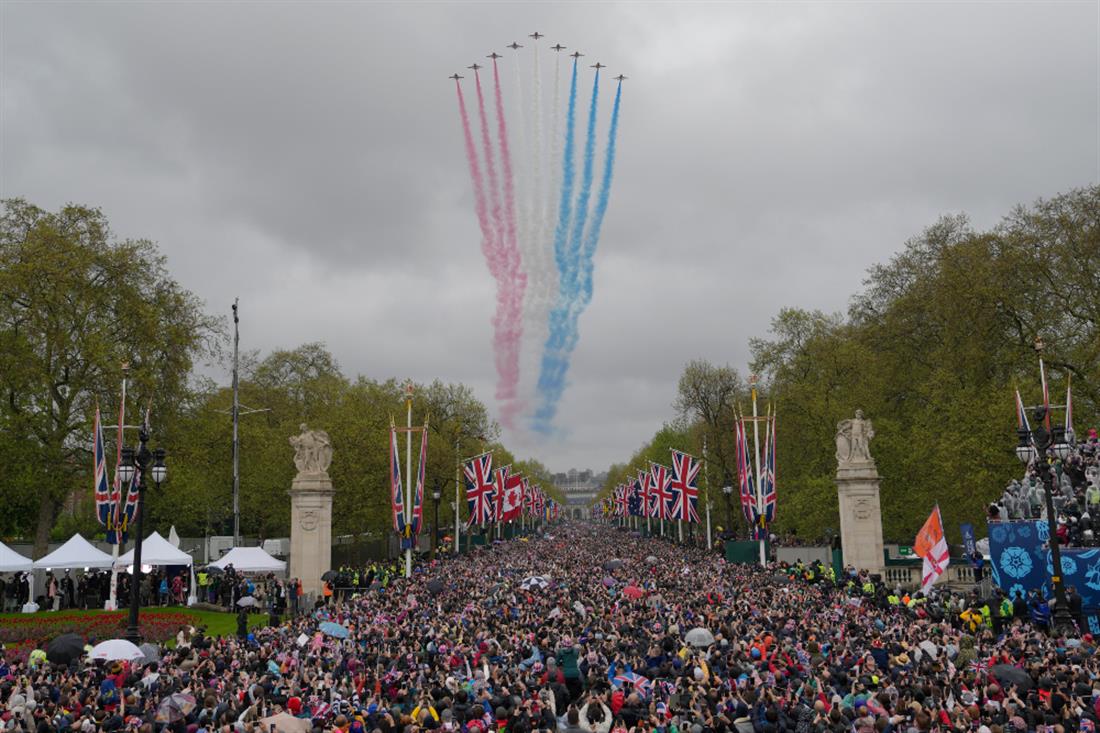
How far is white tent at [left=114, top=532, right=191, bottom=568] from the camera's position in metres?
34.2

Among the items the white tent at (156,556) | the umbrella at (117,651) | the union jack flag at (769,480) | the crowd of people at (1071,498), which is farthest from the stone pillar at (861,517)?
the umbrella at (117,651)

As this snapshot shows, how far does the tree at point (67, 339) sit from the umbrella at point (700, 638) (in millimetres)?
29050

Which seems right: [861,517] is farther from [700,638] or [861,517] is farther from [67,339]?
[67,339]

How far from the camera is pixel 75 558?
110 ft

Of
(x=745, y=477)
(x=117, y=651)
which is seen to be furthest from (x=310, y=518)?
(x=117, y=651)

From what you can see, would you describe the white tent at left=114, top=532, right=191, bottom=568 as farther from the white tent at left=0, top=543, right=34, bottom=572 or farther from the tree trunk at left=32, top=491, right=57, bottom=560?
the tree trunk at left=32, top=491, right=57, bottom=560

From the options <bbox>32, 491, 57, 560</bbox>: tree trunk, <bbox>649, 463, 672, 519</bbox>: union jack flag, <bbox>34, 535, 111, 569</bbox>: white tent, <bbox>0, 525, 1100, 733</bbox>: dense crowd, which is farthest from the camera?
<bbox>649, 463, 672, 519</bbox>: union jack flag

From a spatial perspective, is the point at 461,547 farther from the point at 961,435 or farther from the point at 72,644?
the point at 72,644

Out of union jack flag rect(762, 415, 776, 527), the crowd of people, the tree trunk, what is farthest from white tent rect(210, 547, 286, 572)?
the crowd of people

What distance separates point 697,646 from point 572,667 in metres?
4.02

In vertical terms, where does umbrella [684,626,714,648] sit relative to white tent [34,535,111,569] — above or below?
below

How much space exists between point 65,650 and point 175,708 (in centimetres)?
674

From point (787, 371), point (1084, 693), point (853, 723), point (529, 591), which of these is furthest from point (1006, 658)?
point (787, 371)

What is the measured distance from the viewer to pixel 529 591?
3047cm
